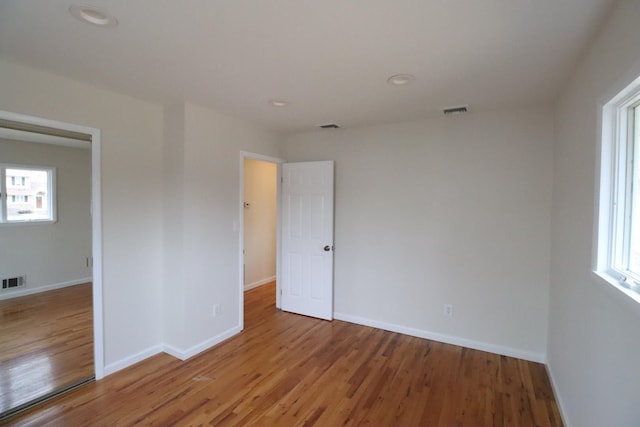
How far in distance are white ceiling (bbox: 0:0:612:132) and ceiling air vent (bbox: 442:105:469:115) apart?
14 centimetres

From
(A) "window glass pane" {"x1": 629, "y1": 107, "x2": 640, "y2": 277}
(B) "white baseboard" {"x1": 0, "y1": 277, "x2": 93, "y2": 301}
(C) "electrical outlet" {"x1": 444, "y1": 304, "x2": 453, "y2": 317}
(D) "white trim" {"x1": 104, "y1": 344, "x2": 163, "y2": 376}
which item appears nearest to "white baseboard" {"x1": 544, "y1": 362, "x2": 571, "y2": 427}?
(C) "electrical outlet" {"x1": 444, "y1": 304, "x2": 453, "y2": 317}

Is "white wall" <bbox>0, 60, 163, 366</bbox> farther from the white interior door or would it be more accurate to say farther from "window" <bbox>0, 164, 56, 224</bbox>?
the white interior door

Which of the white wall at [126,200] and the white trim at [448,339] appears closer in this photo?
the white wall at [126,200]

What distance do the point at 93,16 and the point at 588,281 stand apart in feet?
9.78

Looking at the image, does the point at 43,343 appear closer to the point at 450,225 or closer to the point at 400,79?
the point at 400,79

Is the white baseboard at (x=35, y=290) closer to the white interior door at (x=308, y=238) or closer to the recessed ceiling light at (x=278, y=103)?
the white interior door at (x=308, y=238)

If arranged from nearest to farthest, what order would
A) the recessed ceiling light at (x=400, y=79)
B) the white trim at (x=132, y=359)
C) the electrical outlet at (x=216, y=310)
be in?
the recessed ceiling light at (x=400, y=79) → the white trim at (x=132, y=359) → the electrical outlet at (x=216, y=310)

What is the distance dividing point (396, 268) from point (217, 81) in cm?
265

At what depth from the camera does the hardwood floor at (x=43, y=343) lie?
2459 mm

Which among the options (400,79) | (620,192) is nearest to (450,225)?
(400,79)

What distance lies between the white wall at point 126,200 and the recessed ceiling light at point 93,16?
3.51ft

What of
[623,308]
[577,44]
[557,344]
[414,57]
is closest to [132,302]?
[414,57]

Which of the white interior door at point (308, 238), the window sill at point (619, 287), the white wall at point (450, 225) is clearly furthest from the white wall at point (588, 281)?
the white interior door at point (308, 238)

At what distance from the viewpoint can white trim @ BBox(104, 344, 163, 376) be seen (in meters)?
2.70
